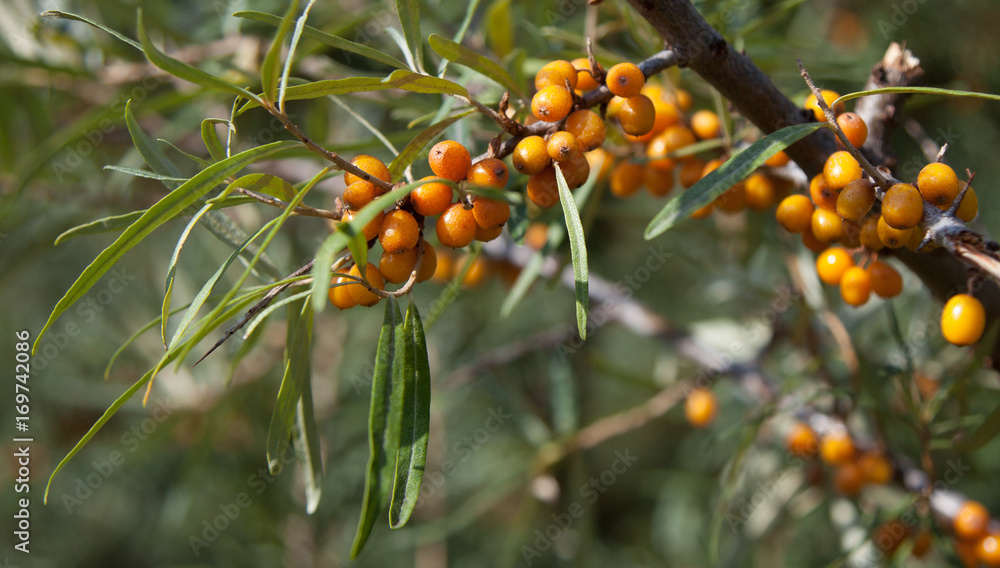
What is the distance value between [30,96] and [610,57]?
1.28 m

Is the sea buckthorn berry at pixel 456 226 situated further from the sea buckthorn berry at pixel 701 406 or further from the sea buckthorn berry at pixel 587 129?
the sea buckthorn berry at pixel 701 406

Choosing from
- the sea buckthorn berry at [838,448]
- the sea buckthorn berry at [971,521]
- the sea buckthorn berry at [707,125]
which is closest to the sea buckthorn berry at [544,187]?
the sea buckthorn berry at [707,125]

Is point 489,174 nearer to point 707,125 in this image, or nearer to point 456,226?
point 456,226

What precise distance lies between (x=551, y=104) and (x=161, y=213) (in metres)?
0.37

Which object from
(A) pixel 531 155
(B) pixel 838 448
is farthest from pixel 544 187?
(B) pixel 838 448

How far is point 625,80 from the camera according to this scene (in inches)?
23.6

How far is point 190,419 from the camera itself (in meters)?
1.80

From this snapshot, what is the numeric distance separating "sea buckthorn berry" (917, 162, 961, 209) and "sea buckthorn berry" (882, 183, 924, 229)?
20mm

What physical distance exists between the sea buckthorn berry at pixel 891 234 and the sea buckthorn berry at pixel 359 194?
487 millimetres

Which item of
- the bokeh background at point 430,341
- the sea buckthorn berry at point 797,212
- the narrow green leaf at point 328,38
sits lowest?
the bokeh background at point 430,341

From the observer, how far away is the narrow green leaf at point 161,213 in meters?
0.51

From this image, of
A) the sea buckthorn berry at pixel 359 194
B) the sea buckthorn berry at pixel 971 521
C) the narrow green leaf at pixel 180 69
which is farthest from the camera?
the sea buckthorn berry at pixel 971 521

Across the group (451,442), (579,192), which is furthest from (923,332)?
(451,442)

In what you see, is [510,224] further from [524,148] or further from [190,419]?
[190,419]
